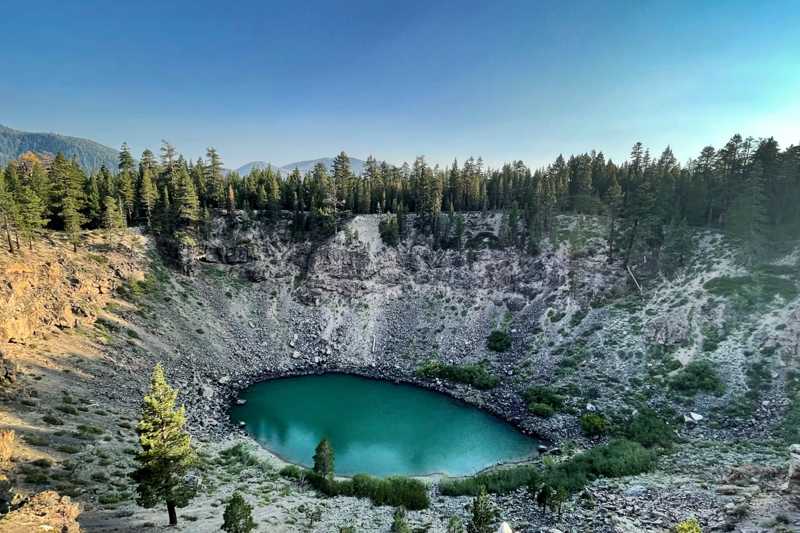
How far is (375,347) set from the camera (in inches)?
2680

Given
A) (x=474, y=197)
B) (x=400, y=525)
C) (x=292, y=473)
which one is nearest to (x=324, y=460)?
(x=292, y=473)

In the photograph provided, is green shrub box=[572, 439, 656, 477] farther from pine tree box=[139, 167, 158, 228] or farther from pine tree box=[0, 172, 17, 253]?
pine tree box=[139, 167, 158, 228]

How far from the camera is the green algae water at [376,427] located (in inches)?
1683

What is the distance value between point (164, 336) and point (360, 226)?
4322 cm

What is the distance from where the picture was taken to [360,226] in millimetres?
86125

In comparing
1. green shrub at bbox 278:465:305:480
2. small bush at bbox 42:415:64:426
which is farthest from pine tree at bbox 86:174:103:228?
green shrub at bbox 278:465:305:480

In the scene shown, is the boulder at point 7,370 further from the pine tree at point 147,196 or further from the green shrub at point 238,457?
the pine tree at point 147,196

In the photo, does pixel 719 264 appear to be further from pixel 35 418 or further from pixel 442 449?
pixel 35 418

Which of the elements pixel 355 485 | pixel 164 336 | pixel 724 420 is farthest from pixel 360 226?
pixel 724 420

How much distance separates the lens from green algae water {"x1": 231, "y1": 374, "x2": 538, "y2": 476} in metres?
42.8

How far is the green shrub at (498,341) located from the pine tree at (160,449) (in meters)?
49.1

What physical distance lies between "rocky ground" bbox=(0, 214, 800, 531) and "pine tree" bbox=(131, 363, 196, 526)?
2453 mm

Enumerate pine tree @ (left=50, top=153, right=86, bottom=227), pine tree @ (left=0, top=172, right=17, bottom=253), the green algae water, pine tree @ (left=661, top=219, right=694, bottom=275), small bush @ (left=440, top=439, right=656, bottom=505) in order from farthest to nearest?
pine tree @ (left=50, top=153, right=86, bottom=227) → pine tree @ (left=661, top=219, right=694, bottom=275) → pine tree @ (left=0, top=172, right=17, bottom=253) → the green algae water → small bush @ (left=440, top=439, right=656, bottom=505)

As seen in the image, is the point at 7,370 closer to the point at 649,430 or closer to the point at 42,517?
the point at 42,517
